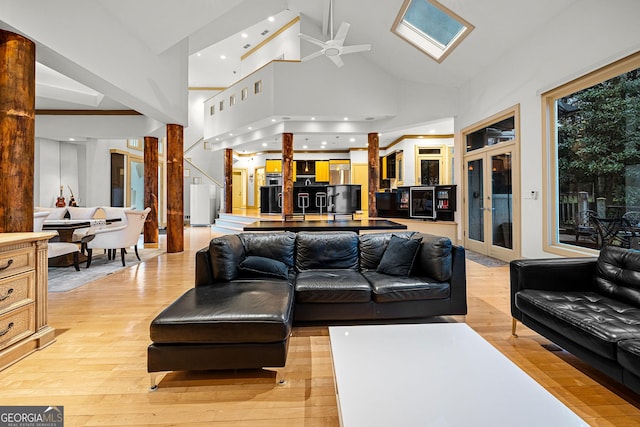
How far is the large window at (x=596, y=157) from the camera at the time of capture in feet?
11.6

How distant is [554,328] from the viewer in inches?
83.7

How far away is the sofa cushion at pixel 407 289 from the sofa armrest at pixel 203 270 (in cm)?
138

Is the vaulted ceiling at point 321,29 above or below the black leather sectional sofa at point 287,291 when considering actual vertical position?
above

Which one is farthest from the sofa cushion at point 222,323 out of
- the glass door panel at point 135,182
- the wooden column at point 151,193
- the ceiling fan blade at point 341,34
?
the glass door panel at point 135,182

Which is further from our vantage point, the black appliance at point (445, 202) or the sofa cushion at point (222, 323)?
the black appliance at point (445, 202)

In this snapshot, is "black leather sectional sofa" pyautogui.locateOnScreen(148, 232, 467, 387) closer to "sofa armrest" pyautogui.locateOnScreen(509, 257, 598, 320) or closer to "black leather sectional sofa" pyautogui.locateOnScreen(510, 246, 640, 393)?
"sofa armrest" pyautogui.locateOnScreen(509, 257, 598, 320)

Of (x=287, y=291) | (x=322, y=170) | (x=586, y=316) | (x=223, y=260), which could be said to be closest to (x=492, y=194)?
(x=586, y=316)

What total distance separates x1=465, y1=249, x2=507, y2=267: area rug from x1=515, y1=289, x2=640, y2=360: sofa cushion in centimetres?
312

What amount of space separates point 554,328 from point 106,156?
36.9ft

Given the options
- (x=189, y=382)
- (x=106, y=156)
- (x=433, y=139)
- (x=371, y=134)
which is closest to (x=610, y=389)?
(x=189, y=382)

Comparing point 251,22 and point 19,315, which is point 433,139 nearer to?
point 251,22

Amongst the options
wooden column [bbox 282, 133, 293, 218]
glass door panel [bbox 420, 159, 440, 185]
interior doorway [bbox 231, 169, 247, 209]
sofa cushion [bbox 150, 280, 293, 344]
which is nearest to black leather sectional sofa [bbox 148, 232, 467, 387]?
sofa cushion [bbox 150, 280, 293, 344]

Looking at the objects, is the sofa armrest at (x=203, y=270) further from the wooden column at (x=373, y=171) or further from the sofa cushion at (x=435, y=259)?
the wooden column at (x=373, y=171)

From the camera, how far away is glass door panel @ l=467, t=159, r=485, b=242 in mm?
6560
